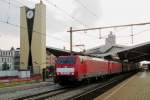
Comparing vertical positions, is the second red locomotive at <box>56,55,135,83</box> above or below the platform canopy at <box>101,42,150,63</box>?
below

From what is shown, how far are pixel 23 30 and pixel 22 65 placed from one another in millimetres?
9785

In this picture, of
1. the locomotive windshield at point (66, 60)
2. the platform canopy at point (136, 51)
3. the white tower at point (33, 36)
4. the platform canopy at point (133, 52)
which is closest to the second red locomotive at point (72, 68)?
the locomotive windshield at point (66, 60)

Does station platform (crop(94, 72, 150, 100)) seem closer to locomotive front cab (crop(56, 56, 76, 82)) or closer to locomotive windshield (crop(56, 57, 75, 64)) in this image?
locomotive front cab (crop(56, 56, 76, 82))

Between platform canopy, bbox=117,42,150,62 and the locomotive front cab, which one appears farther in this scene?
platform canopy, bbox=117,42,150,62

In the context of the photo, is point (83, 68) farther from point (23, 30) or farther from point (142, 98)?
point (23, 30)

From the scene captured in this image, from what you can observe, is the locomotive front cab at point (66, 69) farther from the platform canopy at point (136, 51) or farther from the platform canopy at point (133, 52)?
the platform canopy at point (136, 51)

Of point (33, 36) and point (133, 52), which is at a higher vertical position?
point (33, 36)

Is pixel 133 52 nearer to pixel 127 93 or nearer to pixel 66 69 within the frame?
pixel 66 69

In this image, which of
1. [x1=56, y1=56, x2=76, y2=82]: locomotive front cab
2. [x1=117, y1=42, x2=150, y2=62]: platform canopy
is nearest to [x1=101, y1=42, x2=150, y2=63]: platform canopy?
[x1=117, y1=42, x2=150, y2=62]: platform canopy

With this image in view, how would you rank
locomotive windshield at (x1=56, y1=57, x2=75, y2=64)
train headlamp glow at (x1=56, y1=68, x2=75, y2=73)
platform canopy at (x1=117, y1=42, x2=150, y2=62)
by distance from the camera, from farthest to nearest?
platform canopy at (x1=117, y1=42, x2=150, y2=62) → locomotive windshield at (x1=56, y1=57, x2=75, y2=64) → train headlamp glow at (x1=56, y1=68, x2=75, y2=73)

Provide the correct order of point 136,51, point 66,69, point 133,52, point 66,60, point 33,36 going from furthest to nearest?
point 133,52 → point 136,51 → point 33,36 → point 66,60 → point 66,69

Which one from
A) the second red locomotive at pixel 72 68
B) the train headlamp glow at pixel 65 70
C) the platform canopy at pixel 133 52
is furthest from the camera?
the platform canopy at pixel 133 52

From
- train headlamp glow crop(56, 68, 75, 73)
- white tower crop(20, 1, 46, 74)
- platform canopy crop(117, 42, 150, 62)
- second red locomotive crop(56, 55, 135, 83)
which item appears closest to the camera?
second red locomotive crop(56, 55, 135, 83)

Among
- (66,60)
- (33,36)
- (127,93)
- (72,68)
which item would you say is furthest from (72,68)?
(33,36)
